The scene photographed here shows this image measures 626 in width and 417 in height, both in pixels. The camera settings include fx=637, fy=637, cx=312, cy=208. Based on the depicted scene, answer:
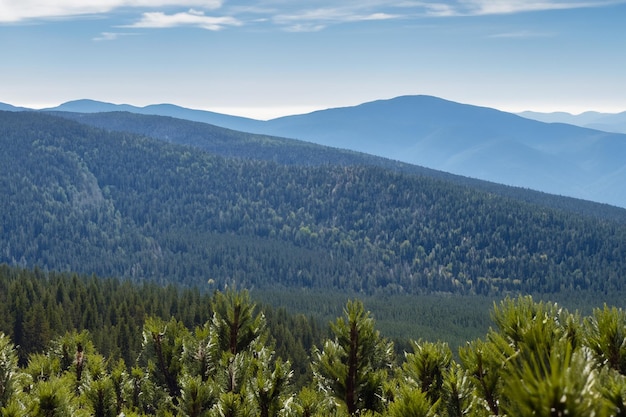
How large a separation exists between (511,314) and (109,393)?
14.4 metres

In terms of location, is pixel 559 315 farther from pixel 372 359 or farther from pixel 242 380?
pixel 242 380

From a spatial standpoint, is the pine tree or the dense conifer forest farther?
the pine tree

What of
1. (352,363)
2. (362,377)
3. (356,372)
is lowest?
(362,377)

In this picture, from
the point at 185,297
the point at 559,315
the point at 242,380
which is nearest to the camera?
the point at 559,315

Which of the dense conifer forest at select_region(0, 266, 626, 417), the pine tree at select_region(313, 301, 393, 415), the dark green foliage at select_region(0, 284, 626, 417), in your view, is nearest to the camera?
the dense conifer forest at select_region(0, 266, 626, 417)

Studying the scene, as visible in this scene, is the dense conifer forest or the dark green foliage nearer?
the dense conifer forest

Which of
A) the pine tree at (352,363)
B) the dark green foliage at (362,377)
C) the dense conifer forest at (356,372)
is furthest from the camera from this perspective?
the pine tree at (352,363)

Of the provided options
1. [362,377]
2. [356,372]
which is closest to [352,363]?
[356,372]

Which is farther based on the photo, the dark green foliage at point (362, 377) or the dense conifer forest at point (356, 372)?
the dark green foliage at point (362, 377)

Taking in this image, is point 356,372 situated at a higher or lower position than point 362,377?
higher

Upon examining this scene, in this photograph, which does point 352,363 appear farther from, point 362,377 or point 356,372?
point 362,377

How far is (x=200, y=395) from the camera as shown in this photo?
15.4 meters

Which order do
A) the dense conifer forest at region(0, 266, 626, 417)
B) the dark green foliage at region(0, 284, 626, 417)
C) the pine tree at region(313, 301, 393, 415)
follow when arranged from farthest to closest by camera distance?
the pine tree at region(313, 301, 393, 415)
the dark green foliage at region(0, 284, 626, 417)
the dense conifer forest at region(0, 266, 626, 417)

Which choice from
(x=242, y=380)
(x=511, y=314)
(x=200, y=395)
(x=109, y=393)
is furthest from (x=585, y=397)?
(x=109, y=393)
